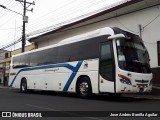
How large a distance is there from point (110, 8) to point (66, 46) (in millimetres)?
6649

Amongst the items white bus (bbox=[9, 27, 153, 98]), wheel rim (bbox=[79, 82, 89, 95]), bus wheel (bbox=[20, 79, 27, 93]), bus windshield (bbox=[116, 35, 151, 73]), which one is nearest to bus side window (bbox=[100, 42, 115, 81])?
white bus (bbox=[9, 27, 153, 98])

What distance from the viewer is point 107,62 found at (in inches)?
523

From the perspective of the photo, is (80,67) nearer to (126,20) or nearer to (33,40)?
(126,20)

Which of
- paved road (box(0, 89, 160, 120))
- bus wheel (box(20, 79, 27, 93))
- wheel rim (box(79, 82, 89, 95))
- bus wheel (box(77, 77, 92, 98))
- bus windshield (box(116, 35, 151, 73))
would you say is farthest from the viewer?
bus wheel (box(20, 79, 27, 93))

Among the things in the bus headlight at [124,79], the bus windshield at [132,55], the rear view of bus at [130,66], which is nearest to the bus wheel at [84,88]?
the rear view of bus at [130,66]

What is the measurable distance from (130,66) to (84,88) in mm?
3082

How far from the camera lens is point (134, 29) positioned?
67.0 feet

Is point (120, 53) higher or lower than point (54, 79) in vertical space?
higher

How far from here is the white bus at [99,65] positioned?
12.7 m

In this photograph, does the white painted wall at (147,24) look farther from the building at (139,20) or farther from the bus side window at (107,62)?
the bus side window at (107,62)

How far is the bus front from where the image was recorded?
12.5m

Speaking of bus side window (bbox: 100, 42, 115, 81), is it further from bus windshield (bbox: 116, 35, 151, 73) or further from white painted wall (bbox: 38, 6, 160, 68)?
white painted wall (bbox: 38, 6, 160, 68)

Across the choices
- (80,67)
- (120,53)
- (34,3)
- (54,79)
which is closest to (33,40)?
(34,3)

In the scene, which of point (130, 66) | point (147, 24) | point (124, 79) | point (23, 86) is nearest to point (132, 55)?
point (130, 66)
